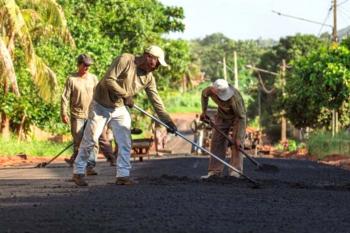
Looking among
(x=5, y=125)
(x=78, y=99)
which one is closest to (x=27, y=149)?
(x=5, y=125)

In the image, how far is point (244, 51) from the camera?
126000mm

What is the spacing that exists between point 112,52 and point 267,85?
1473 inches

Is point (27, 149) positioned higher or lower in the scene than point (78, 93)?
lower

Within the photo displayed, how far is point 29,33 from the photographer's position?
95.3 feet

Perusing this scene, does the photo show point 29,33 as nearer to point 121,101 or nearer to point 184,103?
point 121,101

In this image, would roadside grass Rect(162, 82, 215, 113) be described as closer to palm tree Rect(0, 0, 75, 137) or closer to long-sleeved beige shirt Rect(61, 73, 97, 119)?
palm tree Rect(0, 0, 75, 137)

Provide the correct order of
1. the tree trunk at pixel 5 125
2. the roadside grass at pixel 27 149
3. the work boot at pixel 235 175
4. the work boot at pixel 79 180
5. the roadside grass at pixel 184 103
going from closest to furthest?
the work boot at pixel 79 180
the work boot at pixel 235 175
the roadside grass at pixel 27 149
the tree trunk at pixel 5 125
the roadside grass at pixel 184 103

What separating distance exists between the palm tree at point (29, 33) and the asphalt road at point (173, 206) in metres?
12.1

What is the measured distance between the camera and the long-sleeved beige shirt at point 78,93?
15039mm

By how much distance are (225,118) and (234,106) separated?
0.47 meters

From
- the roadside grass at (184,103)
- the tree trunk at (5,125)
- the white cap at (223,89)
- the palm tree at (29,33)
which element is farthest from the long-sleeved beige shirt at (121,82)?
the roadside grass at (184,103)

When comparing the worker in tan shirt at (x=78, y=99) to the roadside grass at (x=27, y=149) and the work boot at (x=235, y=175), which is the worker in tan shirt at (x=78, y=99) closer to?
the work boot at (x=235, y=175)

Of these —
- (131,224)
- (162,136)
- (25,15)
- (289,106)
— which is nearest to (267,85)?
(289,106)

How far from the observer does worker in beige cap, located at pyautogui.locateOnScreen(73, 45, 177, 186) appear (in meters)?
11.7
